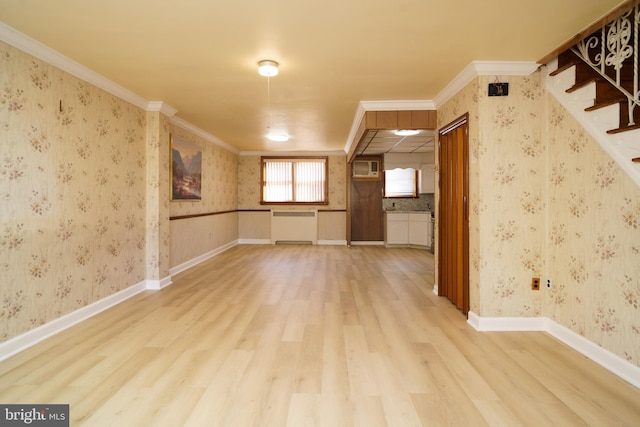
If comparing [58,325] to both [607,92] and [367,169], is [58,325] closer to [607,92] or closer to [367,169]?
[607,92]

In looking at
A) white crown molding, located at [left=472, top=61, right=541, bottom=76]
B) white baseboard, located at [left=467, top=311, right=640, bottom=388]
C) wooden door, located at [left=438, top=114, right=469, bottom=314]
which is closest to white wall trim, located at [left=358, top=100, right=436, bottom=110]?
wooden door, located at [left=438, top=114, right=469, bottom=314]

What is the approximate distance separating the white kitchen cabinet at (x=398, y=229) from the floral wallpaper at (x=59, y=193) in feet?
18.6

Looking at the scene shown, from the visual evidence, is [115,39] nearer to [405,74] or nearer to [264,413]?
[405,74]

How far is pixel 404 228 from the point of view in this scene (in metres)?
7.93

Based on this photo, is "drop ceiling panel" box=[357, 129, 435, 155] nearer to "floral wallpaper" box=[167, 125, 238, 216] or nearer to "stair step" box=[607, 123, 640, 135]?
"stair step" box=[607, 123, 640, 135]

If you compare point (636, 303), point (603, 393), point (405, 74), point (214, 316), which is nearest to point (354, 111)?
point (405, 74)

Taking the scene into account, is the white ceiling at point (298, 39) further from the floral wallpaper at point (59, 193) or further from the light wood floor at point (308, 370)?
the light wood floor at point (308, 370)

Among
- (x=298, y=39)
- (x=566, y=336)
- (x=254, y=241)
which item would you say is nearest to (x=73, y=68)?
(x=298, y=39)

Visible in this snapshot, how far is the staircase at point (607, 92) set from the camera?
7.01ft

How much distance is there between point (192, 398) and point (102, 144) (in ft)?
9.49

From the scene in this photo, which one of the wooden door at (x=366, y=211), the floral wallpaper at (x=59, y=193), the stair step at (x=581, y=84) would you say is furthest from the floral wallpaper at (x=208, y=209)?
the stair step at (x=581, y=84)

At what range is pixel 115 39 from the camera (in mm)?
2521

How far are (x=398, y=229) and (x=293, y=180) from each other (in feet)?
9.95

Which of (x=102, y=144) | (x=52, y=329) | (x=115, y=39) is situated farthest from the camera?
(x=102, y=144)
